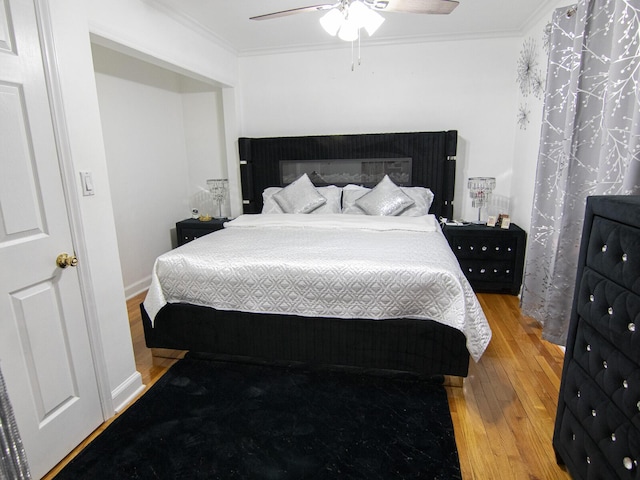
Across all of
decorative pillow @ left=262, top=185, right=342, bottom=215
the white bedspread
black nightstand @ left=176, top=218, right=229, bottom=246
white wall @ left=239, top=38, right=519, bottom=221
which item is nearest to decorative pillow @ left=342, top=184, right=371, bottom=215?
decorative pillow @ left=262, top=185, right=342, bottom=215

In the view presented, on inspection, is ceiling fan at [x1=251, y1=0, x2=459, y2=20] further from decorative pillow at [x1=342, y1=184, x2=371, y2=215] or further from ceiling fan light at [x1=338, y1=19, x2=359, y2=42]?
decorative pillow at [x1=342, y1=184, x2=371, y2=215]

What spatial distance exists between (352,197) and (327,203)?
265 millimetres

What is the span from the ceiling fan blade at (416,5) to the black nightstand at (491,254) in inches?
79.6

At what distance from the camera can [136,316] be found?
3.34 m

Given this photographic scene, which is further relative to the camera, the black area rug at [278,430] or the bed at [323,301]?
the bed at [323,301]

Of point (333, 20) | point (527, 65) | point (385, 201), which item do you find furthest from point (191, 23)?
point (527, 65)

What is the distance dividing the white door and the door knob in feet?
0.07

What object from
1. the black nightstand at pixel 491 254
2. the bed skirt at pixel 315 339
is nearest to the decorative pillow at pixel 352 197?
the black nightstand at pixel 491 254

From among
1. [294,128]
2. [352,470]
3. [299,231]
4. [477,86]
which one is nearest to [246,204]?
[294,128]

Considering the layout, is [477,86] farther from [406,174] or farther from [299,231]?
[299,231]

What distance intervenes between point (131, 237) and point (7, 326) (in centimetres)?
237

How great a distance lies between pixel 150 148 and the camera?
3.98 meters

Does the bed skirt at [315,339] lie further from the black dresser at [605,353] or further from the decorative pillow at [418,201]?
the decorative pillow at [418,201]

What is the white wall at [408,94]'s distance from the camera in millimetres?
3805
